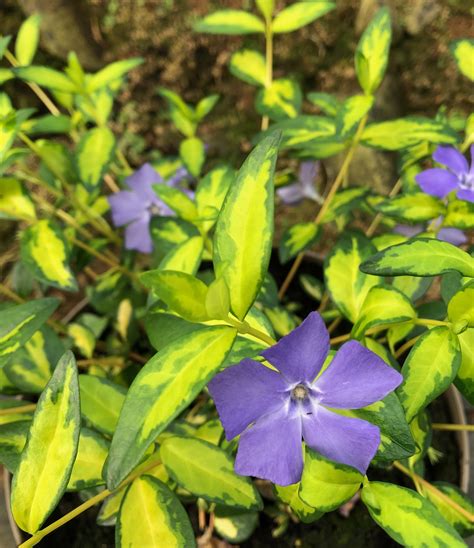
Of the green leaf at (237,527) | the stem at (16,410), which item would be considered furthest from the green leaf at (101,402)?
the green leaf at (237,527)

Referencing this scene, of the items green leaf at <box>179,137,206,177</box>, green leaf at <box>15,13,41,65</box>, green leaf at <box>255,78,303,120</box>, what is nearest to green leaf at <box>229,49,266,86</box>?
green leaf at <box>255,78,303,120</box>

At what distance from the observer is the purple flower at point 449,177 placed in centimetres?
75

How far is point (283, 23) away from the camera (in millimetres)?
949

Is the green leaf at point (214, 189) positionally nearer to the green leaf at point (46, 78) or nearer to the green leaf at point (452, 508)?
the green leaf at point (46, 78)

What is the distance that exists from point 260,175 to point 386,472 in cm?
68

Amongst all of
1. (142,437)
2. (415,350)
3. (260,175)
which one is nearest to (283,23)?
(260,175)

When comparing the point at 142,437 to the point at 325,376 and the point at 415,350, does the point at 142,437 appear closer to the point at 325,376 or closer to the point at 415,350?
the point at 325,376

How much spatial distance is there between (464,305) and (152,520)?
0.42 meters

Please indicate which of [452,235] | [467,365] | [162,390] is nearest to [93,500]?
[162,390]

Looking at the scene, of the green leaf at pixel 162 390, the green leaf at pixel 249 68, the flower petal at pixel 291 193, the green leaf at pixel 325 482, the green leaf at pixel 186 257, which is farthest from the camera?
the flower petal at pixel 291 193

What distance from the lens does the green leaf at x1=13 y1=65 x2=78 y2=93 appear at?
839 millimetres

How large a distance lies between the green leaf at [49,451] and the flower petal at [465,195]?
0.53 metres

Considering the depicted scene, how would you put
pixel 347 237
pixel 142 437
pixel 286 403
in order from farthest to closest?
pixel 347 237 → pixel 286 403 → pixel 142 437

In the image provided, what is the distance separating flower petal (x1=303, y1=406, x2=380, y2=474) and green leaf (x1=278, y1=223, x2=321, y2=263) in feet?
1.35
